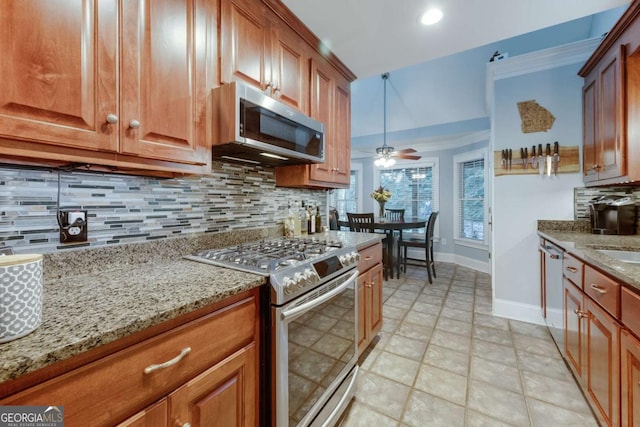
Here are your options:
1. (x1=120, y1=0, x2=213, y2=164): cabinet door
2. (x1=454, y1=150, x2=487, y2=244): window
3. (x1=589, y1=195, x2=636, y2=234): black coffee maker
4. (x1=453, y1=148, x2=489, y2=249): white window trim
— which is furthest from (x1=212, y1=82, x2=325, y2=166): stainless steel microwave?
(x1=454, y1=150, x2=487, y2=244): window

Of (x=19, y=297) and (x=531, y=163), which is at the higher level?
(x=531, y=163)

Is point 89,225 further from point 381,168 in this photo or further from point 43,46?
point 381,168

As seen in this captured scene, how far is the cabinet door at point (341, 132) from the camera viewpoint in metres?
2.16

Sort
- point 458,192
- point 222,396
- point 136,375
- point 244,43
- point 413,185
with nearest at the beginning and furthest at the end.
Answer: point 136,375, point 222,396, point 244,43, point 458,192, point 413,185

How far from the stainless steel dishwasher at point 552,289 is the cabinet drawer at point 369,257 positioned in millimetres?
1286

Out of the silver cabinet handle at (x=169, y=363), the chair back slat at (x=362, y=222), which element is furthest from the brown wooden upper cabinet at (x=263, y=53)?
the chair back slat at (x=362, y=222)

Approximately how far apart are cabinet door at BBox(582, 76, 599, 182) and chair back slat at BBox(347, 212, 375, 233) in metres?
2.21

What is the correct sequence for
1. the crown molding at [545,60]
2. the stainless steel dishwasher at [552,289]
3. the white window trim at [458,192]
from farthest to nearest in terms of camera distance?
the white window trim at [458,192] < the crown molding at [545,60] < the stainless steel dishwasher at [552,289]

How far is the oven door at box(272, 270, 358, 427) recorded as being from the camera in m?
1.03

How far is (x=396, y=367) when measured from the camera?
6.12ft

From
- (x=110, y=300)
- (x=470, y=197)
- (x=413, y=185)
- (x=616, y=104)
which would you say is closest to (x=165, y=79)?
(x=110, y=300)

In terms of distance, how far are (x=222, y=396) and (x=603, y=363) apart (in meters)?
1.67

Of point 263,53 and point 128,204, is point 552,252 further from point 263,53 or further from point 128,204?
point 128,204

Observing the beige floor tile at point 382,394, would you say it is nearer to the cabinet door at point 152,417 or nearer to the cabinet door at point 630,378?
the cabinet door at point 630,378
